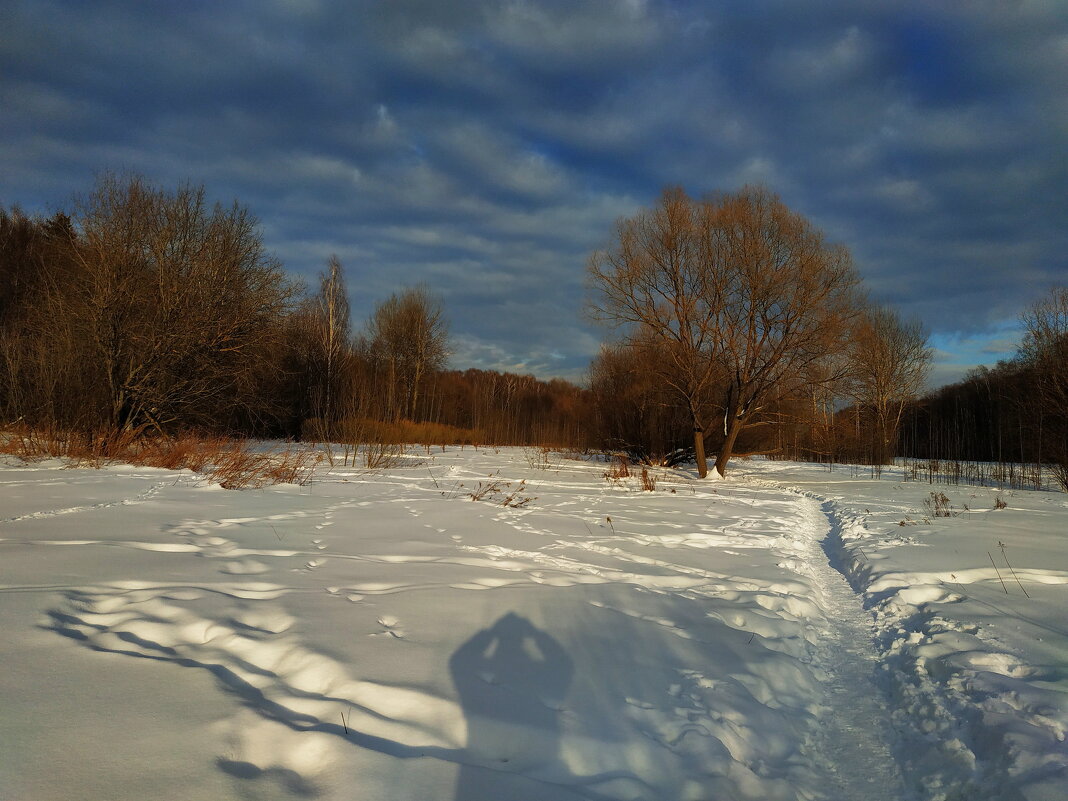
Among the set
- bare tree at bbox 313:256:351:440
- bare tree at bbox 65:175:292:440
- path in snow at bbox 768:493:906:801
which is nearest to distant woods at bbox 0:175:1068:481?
bare tree at bbox 65:175:292:440

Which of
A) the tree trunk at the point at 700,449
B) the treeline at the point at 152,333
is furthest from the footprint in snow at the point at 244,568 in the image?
the tree trunk at the point at 700,449

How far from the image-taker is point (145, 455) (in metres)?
11.1

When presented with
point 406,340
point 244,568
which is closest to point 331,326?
point 406,340

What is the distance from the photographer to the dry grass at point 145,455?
993 centimetres

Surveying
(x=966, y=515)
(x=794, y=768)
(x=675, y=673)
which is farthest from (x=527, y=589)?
(x=966, y=515)

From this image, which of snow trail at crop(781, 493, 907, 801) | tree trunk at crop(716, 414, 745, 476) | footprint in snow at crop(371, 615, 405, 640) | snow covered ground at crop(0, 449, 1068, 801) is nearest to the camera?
snow covered ground at crop(0, 449, 1068, 801)

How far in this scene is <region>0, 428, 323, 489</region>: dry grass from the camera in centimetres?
993

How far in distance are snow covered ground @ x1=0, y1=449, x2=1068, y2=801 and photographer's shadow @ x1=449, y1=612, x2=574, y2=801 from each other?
0.04 feet

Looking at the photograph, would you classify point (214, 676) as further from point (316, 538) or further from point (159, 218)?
point (159, 218)

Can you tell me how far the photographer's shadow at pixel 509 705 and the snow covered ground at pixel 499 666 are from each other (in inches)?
0.5

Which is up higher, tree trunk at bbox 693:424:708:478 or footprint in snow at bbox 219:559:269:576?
tree trunk at bbox 693:424:708:478

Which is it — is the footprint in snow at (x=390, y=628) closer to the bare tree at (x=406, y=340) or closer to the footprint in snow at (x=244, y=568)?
the footprint in snow at (x=244, y=568)

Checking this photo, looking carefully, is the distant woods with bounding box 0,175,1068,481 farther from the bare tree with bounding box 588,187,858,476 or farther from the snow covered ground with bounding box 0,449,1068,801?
the snow covered ground with bounding box 0,449,1068,801

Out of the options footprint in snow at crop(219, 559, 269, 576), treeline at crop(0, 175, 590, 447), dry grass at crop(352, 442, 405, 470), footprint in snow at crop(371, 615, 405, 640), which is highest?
treeline at crop(0, 175, 590, 447)
